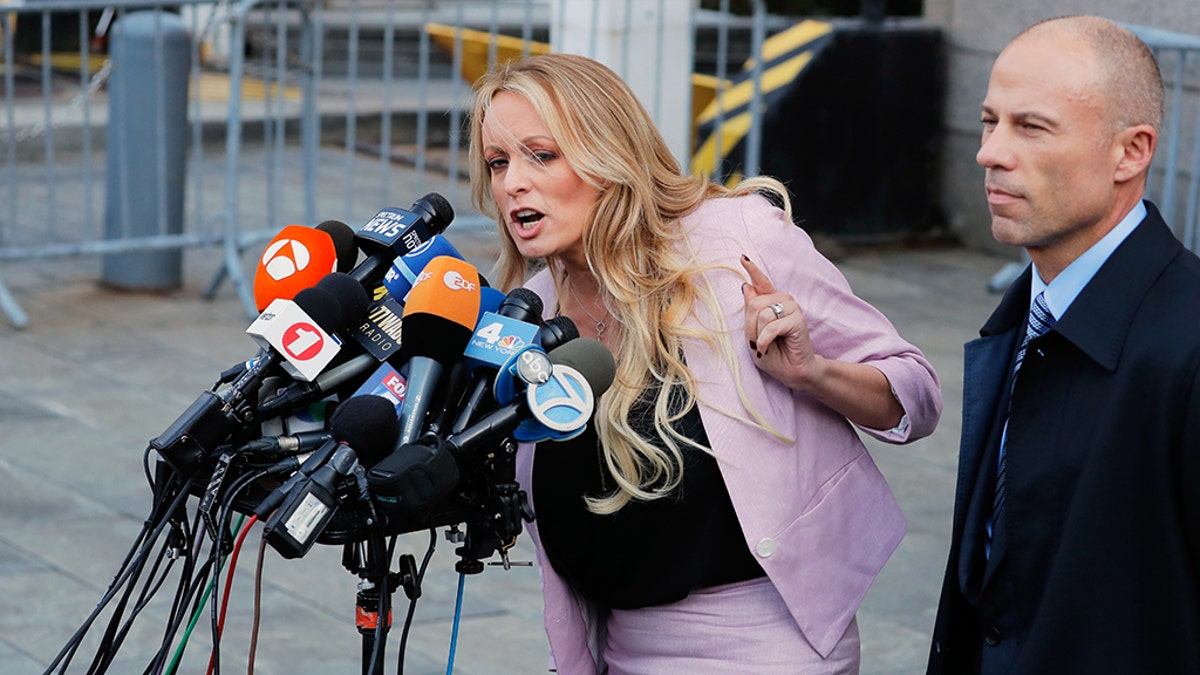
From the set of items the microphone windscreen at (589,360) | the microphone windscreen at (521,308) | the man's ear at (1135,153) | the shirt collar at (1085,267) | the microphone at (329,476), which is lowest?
the microphone at (329,476)

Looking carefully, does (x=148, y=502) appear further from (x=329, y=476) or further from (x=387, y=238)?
(x=329, y=476)

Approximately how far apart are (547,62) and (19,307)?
5676mm

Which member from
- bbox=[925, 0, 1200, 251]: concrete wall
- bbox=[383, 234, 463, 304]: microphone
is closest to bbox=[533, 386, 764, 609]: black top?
bbox=[383, 234, 463, 304]: microphone

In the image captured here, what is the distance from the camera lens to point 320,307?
7.75ft

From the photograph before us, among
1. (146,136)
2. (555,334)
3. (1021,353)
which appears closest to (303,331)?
(555,334)

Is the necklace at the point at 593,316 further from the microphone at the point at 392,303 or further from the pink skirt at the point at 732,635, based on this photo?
the pink skirt at the point at 732,635

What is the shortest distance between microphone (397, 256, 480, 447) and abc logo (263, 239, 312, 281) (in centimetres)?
30

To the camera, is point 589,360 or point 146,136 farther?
point 146,136

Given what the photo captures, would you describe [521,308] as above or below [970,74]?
above

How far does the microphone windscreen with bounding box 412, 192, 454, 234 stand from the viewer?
272cm

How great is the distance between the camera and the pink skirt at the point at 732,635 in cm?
272

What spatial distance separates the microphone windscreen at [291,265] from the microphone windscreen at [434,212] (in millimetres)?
172

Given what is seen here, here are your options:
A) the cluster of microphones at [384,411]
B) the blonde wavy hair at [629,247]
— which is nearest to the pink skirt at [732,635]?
the blonde wavy hair at [629,247]

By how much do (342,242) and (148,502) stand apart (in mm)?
3099
